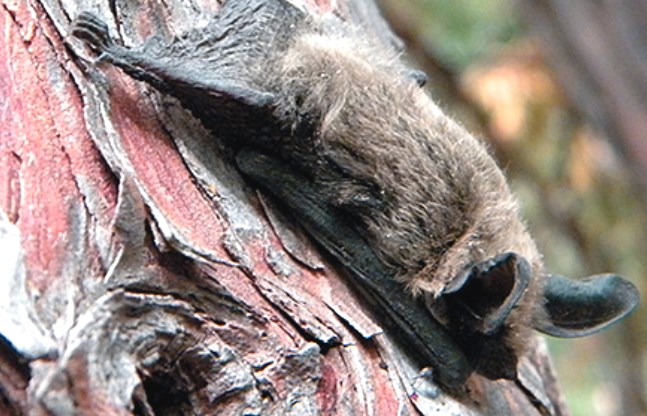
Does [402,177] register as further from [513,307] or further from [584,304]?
[584,304]

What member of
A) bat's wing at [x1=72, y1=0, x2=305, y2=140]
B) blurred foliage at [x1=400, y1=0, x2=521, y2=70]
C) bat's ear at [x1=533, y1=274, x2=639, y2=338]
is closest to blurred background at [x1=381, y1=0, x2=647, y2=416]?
blurred foliage at [x1=400, y1=0, x2=521, y2=70]

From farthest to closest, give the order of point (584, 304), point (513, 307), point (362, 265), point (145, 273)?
point (584, 304) < point (362, 265) < point (513, 307) < point (145, 273)

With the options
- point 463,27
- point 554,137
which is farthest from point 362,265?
point 463,27

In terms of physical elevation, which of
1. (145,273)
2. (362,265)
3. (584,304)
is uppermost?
(145,273)

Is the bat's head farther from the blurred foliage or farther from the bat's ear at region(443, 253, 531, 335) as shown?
the blurred foliage

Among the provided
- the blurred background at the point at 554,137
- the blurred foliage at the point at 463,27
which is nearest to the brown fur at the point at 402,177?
the blurred background at the point at 554,137
